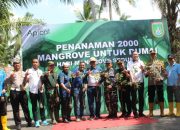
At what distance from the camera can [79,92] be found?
11.6 m

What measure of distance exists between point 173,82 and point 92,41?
3.11 m

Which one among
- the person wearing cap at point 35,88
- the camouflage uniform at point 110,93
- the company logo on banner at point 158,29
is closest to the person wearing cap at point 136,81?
the camouflage uniform at point 110,93

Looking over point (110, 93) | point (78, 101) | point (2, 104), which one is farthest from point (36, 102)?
point (110, 93)

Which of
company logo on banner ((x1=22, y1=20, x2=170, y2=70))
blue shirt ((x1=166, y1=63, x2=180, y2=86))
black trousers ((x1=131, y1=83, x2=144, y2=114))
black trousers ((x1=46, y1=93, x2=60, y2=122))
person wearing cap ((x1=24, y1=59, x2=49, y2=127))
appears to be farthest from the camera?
company logo on banner ((x1=22, y1=20, x2=170, y2=70))

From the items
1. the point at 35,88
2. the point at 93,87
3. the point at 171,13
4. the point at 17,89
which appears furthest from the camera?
the point at 171,13

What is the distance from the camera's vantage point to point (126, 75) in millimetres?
11375

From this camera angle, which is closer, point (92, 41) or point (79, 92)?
point (79, 92)

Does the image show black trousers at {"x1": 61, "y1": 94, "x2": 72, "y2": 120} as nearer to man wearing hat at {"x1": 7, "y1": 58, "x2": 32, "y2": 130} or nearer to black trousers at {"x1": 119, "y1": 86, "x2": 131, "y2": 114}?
man wearing hat at {"x1": 7, "y1": 58, "x2": 32, "y2": 130}

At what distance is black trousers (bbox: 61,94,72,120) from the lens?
37.4 feet

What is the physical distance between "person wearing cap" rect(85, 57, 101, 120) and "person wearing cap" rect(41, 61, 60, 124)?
3.13ft

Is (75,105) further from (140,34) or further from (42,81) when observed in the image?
(140,34)

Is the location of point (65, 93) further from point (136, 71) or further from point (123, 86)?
point (136, 71)

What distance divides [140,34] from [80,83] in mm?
3024

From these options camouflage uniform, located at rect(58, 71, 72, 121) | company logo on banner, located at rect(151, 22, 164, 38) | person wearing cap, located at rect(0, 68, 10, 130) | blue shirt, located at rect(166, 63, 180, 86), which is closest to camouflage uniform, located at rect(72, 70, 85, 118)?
camouflage uniform, located at rect(58, 71, 72, 121)
